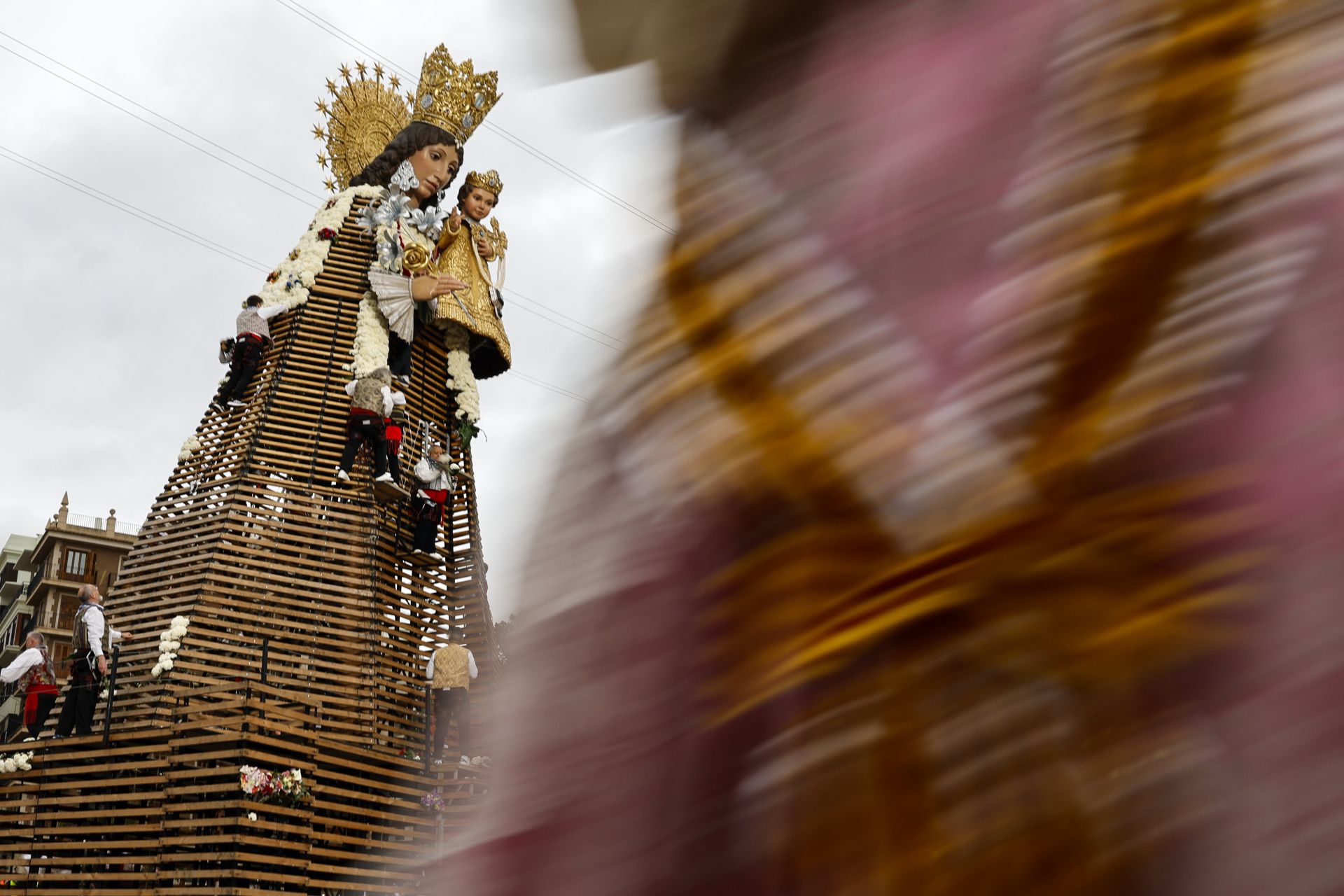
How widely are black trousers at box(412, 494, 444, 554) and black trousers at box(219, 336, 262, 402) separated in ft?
6.94

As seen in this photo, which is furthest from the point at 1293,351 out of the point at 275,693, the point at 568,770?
the point at 275,693

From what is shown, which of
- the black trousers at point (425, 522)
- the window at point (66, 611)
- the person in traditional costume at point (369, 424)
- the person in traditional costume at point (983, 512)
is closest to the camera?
the person in traditional costume at point (983, 512)

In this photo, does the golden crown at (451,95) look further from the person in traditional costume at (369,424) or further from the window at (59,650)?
the window at (59,650)

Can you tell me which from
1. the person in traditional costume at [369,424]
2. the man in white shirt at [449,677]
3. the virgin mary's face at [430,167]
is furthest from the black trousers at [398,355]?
the man in white shirt at [449,677]

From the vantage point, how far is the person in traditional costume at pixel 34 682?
948 centimetres

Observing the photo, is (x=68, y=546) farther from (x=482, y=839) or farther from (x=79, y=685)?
(x=482, y=839)

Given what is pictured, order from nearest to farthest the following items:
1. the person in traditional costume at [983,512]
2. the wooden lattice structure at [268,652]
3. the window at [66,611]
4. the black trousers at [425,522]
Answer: the person in traditional costume at [983,512] → the wooden lattice structure at [268,652] → the black trousers at [425,522] → the window at [66,611]

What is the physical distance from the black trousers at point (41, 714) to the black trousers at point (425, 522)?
335cm

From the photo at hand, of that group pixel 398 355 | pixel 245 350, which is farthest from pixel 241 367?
pixel 398 355

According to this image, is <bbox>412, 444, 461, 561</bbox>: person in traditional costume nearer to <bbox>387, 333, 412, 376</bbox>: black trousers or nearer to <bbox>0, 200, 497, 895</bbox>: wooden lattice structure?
<bbox>0, 200, 497, 895</bbox>: wooden lattice structure

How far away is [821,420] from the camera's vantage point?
11.2 inches

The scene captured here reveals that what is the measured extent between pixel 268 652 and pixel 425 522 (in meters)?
2.02

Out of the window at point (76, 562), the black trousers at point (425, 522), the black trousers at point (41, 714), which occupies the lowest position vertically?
the black trousers at point (41, 714)

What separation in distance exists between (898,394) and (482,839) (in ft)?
0.54
